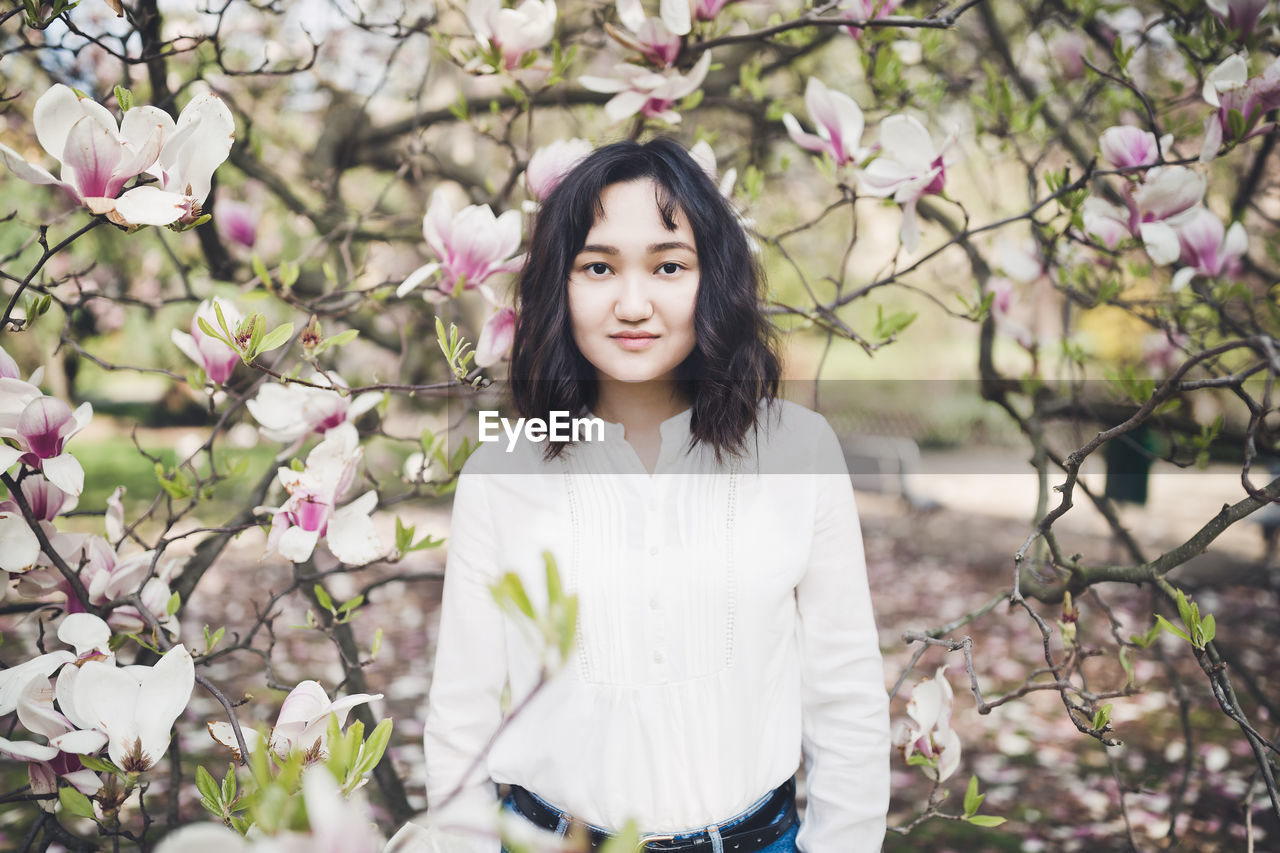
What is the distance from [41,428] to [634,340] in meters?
0.62

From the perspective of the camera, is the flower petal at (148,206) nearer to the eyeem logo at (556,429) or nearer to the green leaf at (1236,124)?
the eyeem logo at (556,429)

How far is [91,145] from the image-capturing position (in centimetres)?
79

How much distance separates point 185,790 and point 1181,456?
96.8 inches

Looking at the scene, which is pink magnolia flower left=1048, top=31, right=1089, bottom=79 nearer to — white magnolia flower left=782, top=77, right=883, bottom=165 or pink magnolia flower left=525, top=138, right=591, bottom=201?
white magnolia flower left=782, top=77, right=883, bottom=165

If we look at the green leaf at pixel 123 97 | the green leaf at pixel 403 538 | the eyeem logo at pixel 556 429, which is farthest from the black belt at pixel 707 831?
the green leaf at pixel 123 97

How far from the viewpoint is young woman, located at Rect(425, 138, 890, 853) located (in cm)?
102

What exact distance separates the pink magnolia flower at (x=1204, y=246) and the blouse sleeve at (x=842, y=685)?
0.66 metres

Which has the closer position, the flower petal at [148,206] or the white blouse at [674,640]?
the flower petal at [148,206]

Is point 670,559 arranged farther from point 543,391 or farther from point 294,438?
point 294,438

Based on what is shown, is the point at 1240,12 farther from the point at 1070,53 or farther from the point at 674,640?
the point at 674,640

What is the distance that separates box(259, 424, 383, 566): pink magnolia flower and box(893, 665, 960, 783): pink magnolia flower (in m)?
0.72

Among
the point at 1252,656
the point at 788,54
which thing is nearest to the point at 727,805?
the point at 788,54

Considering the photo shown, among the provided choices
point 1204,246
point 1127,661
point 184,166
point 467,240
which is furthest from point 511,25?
point 1127,661

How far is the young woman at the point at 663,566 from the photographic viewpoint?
1020 mm
